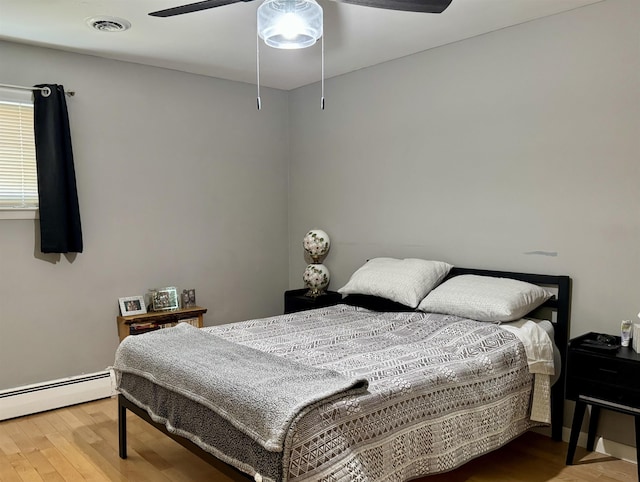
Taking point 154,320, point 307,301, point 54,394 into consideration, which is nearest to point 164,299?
point 154,320

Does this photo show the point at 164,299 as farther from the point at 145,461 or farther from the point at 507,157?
the point at 507,157

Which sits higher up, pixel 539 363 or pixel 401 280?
pixel 401 280

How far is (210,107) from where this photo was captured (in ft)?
14.6

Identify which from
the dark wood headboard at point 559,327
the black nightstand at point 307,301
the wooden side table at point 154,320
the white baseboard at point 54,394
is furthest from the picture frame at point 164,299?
the dark wood headboard at point 559,327

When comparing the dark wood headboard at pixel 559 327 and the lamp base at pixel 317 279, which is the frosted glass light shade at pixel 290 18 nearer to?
the dark wood headboard at pixel 559 327

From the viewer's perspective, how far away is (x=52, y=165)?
11.6 feet

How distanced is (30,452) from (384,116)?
3.29 m

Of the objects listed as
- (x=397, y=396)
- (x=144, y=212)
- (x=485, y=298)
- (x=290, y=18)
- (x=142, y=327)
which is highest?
(x=290, y=18)

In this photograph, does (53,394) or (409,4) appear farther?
(53,394)

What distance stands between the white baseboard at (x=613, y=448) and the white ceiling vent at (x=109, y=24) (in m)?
3.66

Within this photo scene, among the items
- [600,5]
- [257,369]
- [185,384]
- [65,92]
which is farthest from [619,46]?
[65,92]

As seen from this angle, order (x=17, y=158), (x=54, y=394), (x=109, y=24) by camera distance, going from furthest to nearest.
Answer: (x=54, y=394) < (x=17, y=158) < (x=109, y=24)

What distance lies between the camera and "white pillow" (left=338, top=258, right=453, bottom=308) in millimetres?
3346

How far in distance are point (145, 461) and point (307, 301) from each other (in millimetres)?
1803
